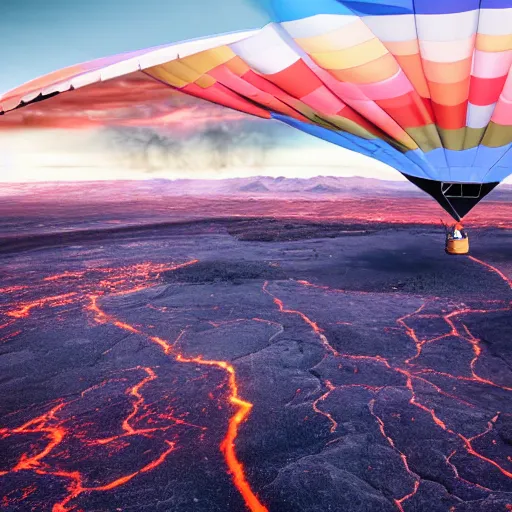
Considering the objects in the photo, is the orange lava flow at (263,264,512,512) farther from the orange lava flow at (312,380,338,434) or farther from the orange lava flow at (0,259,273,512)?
the orange lava flow at (0,259,273,512)

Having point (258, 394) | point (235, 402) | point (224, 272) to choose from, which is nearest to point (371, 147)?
point (258, 394)

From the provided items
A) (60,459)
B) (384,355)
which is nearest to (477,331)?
(384,355)

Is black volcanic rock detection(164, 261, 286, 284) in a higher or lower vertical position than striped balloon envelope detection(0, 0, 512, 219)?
lower

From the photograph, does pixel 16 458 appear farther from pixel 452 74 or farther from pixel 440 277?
pixel 440 277

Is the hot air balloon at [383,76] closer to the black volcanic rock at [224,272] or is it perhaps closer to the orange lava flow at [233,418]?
the orange lava flow at [233,418]

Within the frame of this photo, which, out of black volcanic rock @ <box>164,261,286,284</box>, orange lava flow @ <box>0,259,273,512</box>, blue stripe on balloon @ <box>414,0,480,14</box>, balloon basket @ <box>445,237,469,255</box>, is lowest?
orange lava flow @ <box>0,259,273,512</box>

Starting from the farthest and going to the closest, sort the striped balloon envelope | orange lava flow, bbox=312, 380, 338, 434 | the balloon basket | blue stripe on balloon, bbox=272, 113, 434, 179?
1. the balloon basket
2. blue stripe on balloon, bbox=272, 113, 434, 179
3. the striped balloon envelope
4. orange lava flow, bbox=312, 380, 338, 434

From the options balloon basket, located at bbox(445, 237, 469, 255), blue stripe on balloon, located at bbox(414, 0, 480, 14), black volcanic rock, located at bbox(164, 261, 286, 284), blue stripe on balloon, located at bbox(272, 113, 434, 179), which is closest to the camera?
blue stripe on balloon, located at bbox(414, 0, 480, 14)

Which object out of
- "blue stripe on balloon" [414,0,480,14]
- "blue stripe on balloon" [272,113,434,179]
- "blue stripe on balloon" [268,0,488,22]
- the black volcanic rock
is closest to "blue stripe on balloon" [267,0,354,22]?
"blue stripe on balloon" [268,0,488,22]
